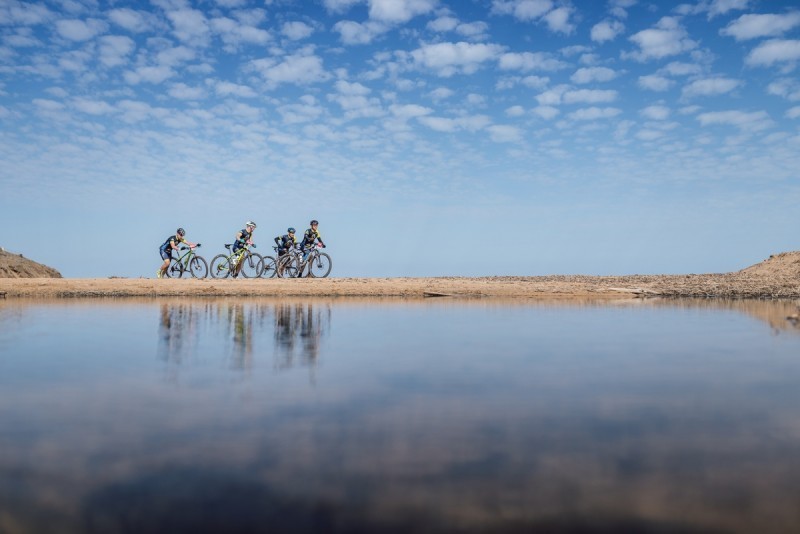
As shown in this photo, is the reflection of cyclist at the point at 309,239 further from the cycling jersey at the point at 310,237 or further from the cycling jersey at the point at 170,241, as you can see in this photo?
the cycling jersey at the point at 170,241

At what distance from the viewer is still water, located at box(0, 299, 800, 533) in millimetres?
3635

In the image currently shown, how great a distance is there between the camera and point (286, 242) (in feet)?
97.7

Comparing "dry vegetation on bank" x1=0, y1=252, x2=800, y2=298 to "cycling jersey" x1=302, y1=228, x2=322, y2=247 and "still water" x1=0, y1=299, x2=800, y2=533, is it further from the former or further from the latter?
"still water" x1=0, y1=299, x2=800, y2=533

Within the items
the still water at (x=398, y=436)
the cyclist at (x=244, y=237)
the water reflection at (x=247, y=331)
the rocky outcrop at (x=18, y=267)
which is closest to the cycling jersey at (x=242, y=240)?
the cyclist at (x=244, y=237)

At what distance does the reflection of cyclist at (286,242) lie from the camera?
97.6 feet

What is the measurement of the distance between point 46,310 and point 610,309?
16110mm

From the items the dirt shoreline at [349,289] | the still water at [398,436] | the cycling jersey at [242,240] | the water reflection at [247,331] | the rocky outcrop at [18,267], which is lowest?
the still water at [398,436]

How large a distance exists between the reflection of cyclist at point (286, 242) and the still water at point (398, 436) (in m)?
18.6

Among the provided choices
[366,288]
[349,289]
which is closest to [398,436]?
[349,289]

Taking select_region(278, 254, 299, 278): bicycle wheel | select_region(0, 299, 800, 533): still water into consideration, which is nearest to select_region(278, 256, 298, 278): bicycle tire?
select_region(278, 254, 299, 278): bicycle wheel

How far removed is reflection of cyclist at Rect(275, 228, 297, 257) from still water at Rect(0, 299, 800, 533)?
18.6 meters

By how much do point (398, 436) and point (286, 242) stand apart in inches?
997

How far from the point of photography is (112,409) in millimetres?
6078

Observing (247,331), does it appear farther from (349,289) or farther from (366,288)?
(366,288)
